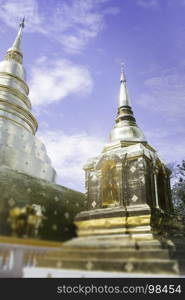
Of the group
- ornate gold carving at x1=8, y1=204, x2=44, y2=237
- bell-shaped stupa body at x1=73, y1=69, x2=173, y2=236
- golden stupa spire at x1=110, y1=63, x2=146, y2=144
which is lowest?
ornate gold carving at x1=8, y1=204, x2=44, y2=237

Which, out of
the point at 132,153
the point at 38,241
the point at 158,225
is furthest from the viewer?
the point at 132,153

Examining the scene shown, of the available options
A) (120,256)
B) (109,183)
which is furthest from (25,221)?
(109,183)

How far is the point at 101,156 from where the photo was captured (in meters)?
6.96

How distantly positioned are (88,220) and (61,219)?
0.71 m

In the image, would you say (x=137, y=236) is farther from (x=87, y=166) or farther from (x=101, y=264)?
(x=87, y=166)

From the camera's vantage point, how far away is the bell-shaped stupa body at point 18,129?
26.7 ft

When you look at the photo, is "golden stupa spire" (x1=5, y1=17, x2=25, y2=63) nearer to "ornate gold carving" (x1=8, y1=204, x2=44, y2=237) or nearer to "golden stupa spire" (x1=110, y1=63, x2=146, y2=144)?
"golden stupa spire" (x1=110, y1=63, x2=146, y2=144)

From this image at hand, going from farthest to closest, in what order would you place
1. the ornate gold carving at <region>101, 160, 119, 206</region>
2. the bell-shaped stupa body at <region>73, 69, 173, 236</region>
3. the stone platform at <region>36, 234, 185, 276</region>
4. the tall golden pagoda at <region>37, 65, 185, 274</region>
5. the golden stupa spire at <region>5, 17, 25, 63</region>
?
1. the golden stupa spire at <region>5, 17, 25, 63</region>
2. the ornate gold carving at <region>101, 160, 119, 206</region>
3. the bell-shaped stupa body at <region>73, 69, 173, 236</region>
4. the tall golden pagoda at <region>37, 65, 185, 274</region>
5. the stone platform at <region>36, 234, 185, 276</region>

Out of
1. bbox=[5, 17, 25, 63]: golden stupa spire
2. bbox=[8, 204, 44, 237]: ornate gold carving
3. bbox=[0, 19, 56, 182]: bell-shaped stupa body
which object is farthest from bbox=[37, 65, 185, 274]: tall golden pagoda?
bbox=[5, 17, 25, 63]: golden stupa spire

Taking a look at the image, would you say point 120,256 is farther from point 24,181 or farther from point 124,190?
point 24,181

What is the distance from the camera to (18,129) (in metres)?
9.44

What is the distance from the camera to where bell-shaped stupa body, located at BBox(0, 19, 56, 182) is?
8.15 m

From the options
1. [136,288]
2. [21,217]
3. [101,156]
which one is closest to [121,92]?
[101,156]

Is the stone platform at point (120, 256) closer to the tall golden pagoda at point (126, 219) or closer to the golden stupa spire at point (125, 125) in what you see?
the tall golden pagoda at point (126, 219)
